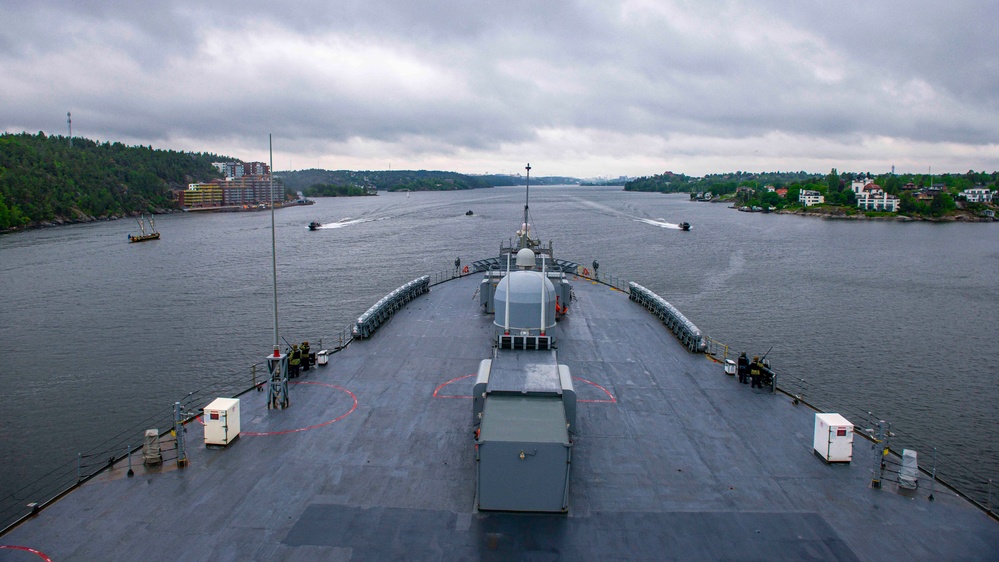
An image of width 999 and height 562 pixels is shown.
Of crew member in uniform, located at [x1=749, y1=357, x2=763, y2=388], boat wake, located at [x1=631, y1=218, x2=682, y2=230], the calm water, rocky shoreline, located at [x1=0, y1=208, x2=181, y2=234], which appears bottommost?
the calm water

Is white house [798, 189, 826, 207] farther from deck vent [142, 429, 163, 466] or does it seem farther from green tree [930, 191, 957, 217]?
deck vent [142, 429, 163, 466]

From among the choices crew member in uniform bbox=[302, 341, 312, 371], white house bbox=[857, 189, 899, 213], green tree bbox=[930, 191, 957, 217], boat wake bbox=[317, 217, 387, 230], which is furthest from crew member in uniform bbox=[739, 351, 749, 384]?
white house bbox=[857, 189, 899, 213]

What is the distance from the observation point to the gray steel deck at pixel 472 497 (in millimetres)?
11305

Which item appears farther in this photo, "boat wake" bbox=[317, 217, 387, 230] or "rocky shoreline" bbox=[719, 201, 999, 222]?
"rocky shoreline" bbox=[719, 201, 999, 222]

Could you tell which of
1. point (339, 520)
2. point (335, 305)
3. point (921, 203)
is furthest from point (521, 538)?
point (921, 203)

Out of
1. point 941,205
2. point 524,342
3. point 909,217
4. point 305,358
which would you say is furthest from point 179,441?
point 941,205

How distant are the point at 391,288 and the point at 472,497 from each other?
44.8 metres

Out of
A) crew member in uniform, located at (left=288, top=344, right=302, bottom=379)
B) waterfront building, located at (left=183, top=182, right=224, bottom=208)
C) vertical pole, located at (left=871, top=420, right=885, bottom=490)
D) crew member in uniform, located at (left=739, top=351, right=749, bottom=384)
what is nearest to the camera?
vertical pole, located at (left=871, top=420, right=885, bottom=490)

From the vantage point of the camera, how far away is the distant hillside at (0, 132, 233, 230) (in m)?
122

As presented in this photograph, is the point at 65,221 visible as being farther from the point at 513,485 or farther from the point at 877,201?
the point at 877,201

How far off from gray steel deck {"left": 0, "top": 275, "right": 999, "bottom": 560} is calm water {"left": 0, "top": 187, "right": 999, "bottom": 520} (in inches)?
129

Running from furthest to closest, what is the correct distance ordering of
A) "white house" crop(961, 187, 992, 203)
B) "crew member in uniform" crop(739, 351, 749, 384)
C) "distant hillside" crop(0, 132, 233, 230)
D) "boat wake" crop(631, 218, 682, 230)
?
"white house" crop(961, 187, 992, 203)
"distant hillside" crop(0, 132, 233, 230)
"boat wake" crop(631, 218, 682, 230)
"crew member in uniform" crop(739, 351, 749, 384)

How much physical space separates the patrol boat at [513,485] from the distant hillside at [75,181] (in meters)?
128

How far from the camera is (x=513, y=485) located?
39.9 ft
